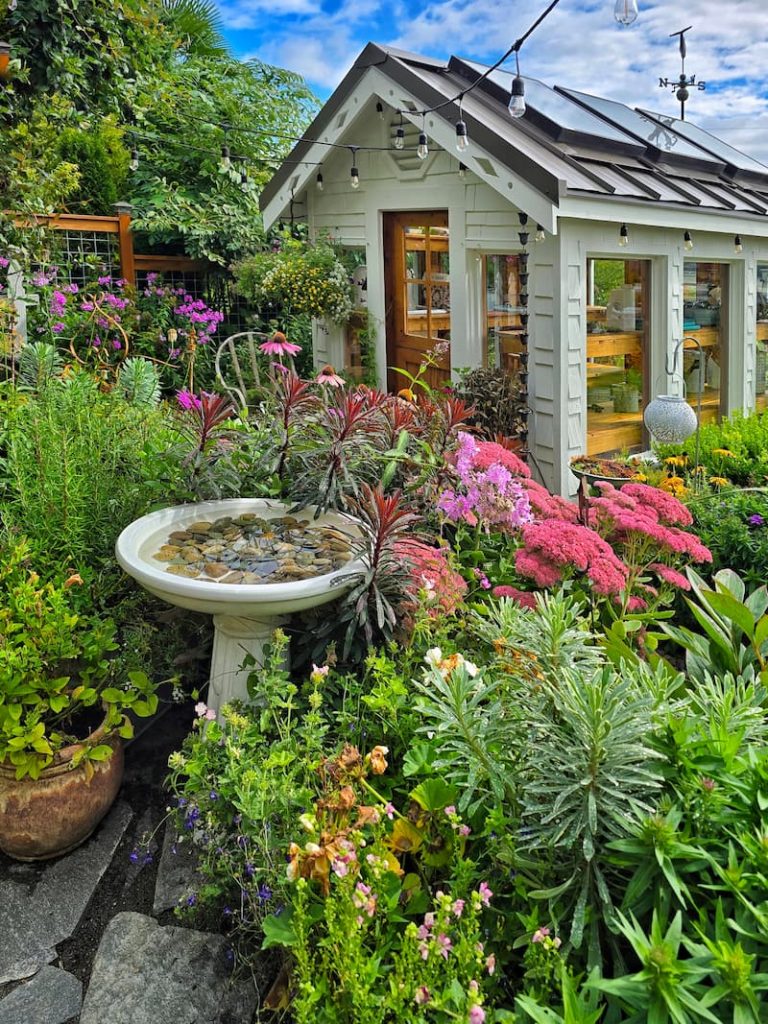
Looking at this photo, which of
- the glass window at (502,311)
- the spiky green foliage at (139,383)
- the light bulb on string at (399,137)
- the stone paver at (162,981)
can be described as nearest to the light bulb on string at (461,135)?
the glass window at (502,311)

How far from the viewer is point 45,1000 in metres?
2.23

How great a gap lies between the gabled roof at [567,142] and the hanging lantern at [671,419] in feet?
4.66

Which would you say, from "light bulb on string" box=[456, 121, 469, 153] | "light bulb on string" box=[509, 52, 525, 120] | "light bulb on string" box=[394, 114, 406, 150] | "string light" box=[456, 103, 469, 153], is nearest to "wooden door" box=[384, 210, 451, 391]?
"light bulb on string" box=[394, 114, 406, 150]

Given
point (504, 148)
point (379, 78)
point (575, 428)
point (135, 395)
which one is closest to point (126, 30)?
point (379, 78)

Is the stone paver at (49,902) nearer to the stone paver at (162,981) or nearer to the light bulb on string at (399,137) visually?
the stone paver at (162,981)

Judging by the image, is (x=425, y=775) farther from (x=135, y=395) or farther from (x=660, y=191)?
(x=660, y=191)

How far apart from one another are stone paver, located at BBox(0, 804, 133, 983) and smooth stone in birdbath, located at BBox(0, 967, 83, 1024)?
55 millimetres

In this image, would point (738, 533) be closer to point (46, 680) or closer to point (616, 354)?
point (616, 354)

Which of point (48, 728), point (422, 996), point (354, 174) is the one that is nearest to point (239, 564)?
point (48, 728)

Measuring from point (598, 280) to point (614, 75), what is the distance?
15.9 ft

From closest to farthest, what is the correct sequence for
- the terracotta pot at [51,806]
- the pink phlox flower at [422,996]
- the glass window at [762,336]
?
1. the pink phlox flower at [422,996]
2. the terracotta pot at [51,806]
3. the glass window at [762,336]

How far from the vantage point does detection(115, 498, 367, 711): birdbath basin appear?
2.57m

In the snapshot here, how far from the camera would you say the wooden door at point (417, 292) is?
717cm

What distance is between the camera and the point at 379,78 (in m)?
6.65
